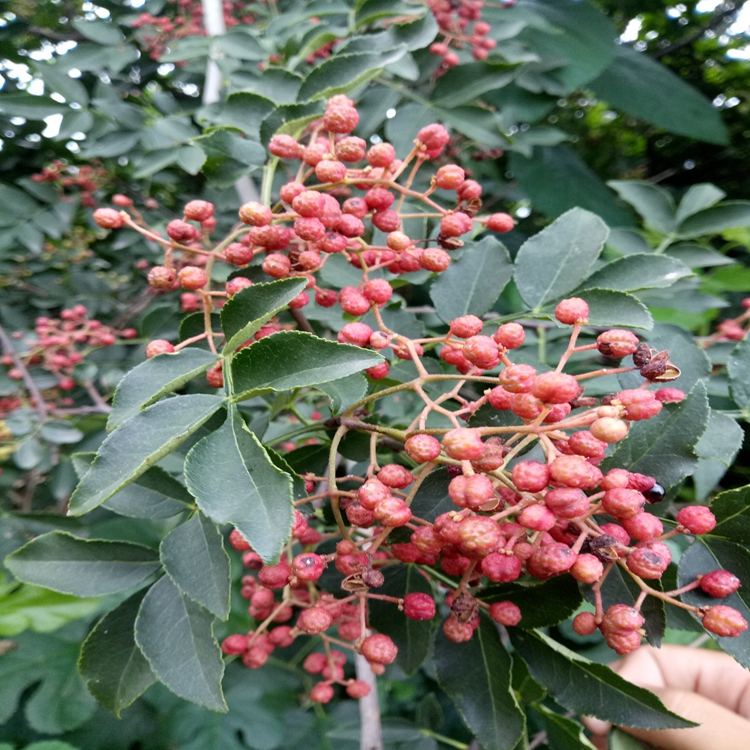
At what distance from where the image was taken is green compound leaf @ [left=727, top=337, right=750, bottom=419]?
3.27 ft

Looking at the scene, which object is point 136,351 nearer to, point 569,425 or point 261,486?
point 261,486

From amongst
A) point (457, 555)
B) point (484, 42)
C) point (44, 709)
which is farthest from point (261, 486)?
point (484, 42)

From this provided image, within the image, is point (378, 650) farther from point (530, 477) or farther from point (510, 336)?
point (510, 336)

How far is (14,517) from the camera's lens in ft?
4.20

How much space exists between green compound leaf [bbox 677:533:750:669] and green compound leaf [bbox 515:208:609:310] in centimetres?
50

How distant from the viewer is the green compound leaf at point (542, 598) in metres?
0.80

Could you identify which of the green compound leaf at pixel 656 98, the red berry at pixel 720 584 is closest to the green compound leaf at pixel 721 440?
the red berry at pixel 720 584

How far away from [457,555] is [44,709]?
138cm

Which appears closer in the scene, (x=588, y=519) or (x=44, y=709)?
(x=588, y=519)

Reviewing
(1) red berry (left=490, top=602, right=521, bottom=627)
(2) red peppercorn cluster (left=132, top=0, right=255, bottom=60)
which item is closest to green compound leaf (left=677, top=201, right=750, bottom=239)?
(1) red berry (left=490, top=602, right=521, bottom=627)

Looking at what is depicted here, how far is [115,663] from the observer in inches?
34.3

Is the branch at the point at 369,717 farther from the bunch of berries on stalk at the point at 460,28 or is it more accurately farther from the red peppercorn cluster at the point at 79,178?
the red peppercorn cluster at the point at 79,178

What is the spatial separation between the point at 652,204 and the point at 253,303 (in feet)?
4.78

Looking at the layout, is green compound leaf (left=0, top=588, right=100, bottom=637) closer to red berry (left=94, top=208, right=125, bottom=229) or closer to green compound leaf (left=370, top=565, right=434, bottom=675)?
green compound leaf (left=370, top=565, right=434, bottom=675)
